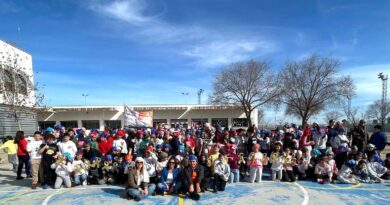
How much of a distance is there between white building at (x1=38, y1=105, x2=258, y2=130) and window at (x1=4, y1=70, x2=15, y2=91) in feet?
80.1

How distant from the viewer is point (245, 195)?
7.49 m

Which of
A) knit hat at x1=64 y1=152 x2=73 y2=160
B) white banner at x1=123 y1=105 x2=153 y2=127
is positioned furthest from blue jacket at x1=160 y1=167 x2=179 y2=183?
white banner at x1=123 y1=105 x2=153 y2=127

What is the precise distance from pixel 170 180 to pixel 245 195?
1.87 m

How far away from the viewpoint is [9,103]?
51.9ft

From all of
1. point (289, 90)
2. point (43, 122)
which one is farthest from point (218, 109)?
point (43, 122)

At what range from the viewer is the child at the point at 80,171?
28.8ft

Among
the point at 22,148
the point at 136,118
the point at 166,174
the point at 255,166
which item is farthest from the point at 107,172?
the point at 136,118

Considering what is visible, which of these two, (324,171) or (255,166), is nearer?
(255,166)

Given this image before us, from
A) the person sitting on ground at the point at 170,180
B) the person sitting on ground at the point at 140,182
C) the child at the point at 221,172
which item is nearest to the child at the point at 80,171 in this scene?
the person sitting on ground at the point at 140,182

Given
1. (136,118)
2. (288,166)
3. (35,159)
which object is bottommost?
(288,166)

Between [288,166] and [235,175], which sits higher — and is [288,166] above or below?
above

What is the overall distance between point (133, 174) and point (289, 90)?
1251 inches

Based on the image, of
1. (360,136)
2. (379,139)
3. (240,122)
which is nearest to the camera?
(379,139)

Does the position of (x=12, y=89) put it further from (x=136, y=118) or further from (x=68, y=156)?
(x=68, y=156)
